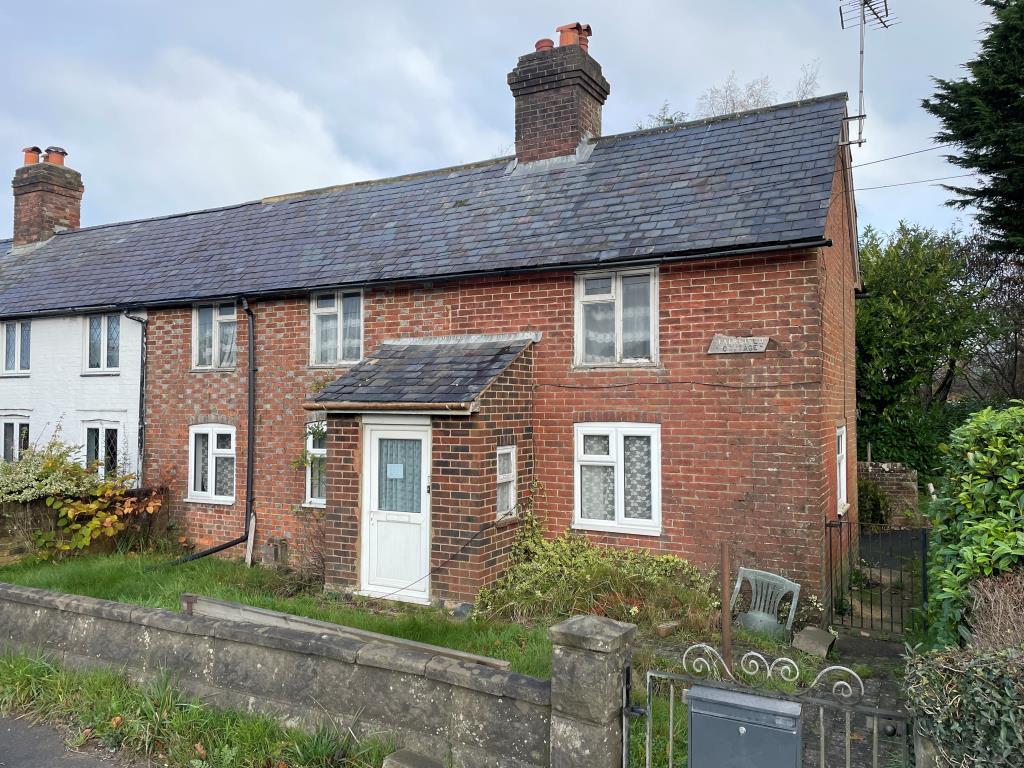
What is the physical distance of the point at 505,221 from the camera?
11773 mm

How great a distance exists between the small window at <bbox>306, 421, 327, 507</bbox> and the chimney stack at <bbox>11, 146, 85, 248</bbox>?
12.9 meters

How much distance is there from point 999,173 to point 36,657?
2425 centimetres

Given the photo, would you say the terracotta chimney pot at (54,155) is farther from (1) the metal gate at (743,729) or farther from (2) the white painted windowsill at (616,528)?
(1) the metal gate at (743,729)

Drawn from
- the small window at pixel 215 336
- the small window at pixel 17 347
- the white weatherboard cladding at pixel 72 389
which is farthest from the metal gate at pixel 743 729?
the small window at pixel 17 347

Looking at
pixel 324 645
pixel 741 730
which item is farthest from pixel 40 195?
pixel 741 730

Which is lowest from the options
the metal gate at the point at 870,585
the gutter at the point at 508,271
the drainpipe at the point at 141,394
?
the metal gate at the point at 870,585

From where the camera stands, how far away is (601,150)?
1251 centimetres

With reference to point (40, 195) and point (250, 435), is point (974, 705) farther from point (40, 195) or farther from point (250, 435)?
point (40, 195)

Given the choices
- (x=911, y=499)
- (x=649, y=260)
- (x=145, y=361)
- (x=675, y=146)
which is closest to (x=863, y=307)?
(x=911, y=499)

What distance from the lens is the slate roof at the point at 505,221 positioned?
972cm

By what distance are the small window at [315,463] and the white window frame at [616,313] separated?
463cm

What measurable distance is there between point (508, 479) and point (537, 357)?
6.10 feet

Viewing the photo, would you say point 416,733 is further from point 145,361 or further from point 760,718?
point 145,361

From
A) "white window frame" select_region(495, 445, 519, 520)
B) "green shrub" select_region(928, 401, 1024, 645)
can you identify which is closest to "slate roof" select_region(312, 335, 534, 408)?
"white window frame" select_region(495, 445, 519, 520)
